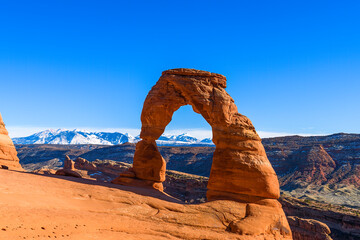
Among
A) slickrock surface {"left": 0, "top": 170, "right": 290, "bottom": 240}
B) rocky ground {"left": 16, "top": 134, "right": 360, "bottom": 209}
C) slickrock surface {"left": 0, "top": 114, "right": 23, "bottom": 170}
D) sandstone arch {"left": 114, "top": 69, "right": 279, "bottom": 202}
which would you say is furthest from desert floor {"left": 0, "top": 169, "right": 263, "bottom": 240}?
rocky ground {"left": 16, "top": 134, "right": 360, "bottom": 209}

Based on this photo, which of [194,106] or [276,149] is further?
[276,149]

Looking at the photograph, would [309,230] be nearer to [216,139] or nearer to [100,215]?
[216,139]

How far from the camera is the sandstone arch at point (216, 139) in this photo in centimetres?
1628

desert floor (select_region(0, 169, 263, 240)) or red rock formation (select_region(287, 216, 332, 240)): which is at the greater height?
desert floor (select_region(0, 169, 263, 240))

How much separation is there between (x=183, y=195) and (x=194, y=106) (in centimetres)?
2843

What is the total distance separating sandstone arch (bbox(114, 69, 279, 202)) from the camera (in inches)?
641

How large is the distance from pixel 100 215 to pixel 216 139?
29.1ft

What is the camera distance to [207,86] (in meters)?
18.5

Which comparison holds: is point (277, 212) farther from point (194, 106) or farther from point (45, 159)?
point (45, 159)

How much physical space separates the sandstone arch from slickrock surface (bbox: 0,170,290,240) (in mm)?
1553

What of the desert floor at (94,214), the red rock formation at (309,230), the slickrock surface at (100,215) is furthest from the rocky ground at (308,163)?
the desert floor at (94,214)

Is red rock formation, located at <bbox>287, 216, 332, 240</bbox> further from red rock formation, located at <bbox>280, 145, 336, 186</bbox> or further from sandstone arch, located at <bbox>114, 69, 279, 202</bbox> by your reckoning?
red rock formation, located at <bbox>280, 145, 336, 186</bbox>

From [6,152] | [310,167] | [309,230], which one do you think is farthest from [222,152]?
[310,167]

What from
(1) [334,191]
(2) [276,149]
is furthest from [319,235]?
(2) [276,149]
